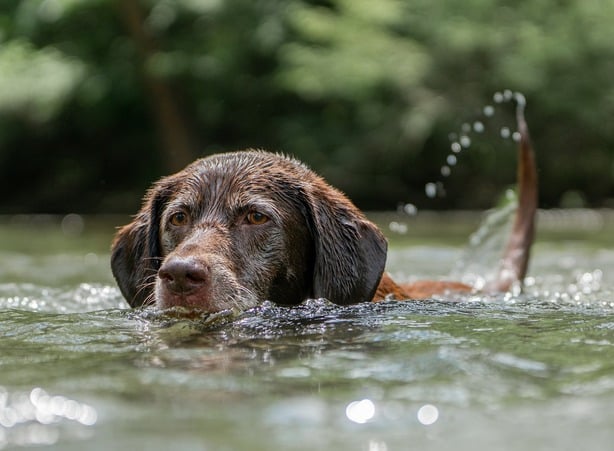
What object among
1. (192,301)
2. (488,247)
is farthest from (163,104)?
(192,301)

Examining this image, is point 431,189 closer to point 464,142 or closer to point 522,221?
point 464,142

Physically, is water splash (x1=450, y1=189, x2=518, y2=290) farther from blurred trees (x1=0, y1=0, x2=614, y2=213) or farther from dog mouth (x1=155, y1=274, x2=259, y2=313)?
blurred trees (x1=0, y1=0, x2=614, y2=213)

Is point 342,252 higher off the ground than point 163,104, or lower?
lower

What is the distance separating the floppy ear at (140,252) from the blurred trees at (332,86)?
12.4 m

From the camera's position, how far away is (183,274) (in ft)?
13.1

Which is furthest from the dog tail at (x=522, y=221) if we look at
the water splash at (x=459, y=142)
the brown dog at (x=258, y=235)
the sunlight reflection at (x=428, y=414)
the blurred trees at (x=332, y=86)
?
the blurred trees at (x=332, y=86)

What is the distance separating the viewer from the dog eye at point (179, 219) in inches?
184

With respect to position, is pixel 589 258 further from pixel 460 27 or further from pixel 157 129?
pixel 157 129

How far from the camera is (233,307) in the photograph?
422cm

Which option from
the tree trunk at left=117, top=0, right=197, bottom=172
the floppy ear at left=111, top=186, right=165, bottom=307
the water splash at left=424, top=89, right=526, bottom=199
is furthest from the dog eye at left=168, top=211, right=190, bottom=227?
the tree trunk at left=117, top=0, right=197, bottom=172

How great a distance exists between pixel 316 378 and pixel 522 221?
3779 millimetres

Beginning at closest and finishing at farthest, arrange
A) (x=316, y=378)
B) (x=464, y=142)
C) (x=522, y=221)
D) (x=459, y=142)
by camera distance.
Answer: (x=316, y=378) < (x=522, y=221) < (x=464, y=142) < (x=459, y=142)

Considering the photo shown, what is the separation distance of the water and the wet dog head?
0.61 feet

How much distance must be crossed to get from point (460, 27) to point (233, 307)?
14198 mm
